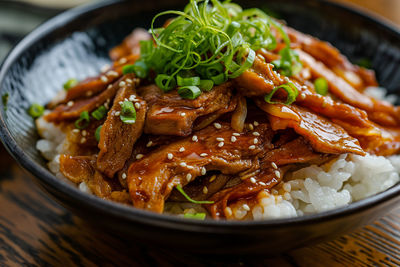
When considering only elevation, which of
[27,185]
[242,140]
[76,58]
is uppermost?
[242,140]

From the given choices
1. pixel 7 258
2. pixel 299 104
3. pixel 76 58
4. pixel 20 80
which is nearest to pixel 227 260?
pixel 299 104

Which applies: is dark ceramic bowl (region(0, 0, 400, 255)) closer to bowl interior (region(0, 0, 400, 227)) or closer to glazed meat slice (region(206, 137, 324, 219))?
bowl interior (region(0, 0, 400, 227))

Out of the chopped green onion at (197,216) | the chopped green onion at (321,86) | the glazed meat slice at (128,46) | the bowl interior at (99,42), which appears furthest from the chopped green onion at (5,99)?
the chopped green onion at (321,86)

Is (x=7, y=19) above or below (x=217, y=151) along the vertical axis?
below

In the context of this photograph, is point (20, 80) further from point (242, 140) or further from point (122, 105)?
point (242, 140)

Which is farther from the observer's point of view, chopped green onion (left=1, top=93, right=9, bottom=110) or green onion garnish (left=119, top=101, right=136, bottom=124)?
chopped green onion (left=1, top=93, right=9, bottom=110)

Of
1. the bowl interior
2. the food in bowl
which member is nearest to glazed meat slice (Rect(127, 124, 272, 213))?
the food in bowl

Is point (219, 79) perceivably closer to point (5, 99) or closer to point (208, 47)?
point (208, 47)

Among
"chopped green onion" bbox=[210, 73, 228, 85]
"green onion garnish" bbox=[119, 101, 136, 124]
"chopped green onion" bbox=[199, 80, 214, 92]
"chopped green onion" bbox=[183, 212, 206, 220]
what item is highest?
"chopped green onion" bbox=[210, 73, 228, 85]
